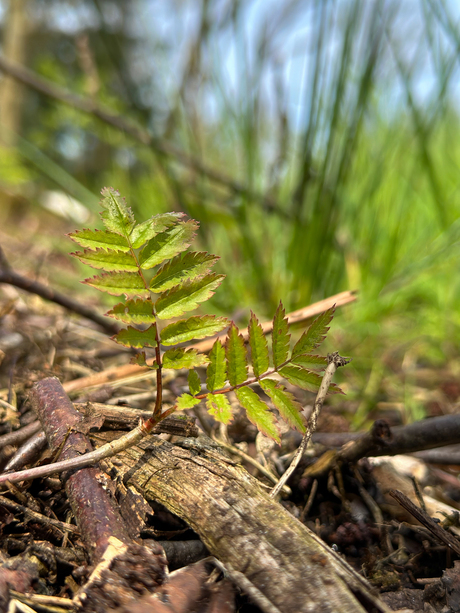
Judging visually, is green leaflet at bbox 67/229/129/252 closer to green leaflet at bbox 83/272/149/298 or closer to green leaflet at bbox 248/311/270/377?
green leaflet at bbox 83/272/149/298

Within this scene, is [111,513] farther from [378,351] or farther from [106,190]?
[378,351]

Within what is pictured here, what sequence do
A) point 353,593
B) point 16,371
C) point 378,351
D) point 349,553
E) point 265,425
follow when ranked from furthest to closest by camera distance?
point 378,351 → point 16,371 → point 349,553 → point 265,425 → point 353,593

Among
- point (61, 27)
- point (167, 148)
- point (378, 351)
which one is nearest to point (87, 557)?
point (378, 351)

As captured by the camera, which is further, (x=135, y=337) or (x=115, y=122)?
(x=115, y=122)

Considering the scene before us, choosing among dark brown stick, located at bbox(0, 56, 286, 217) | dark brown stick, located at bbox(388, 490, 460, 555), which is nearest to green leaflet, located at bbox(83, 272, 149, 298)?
dark brown stick, located at bbox(388, 490, 460, 555)

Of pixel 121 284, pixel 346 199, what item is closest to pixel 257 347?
pixel 121 284

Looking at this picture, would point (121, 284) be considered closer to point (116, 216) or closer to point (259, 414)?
point (116, 216)

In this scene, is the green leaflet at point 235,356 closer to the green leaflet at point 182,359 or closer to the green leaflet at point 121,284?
the green leaflet at point 182,359
